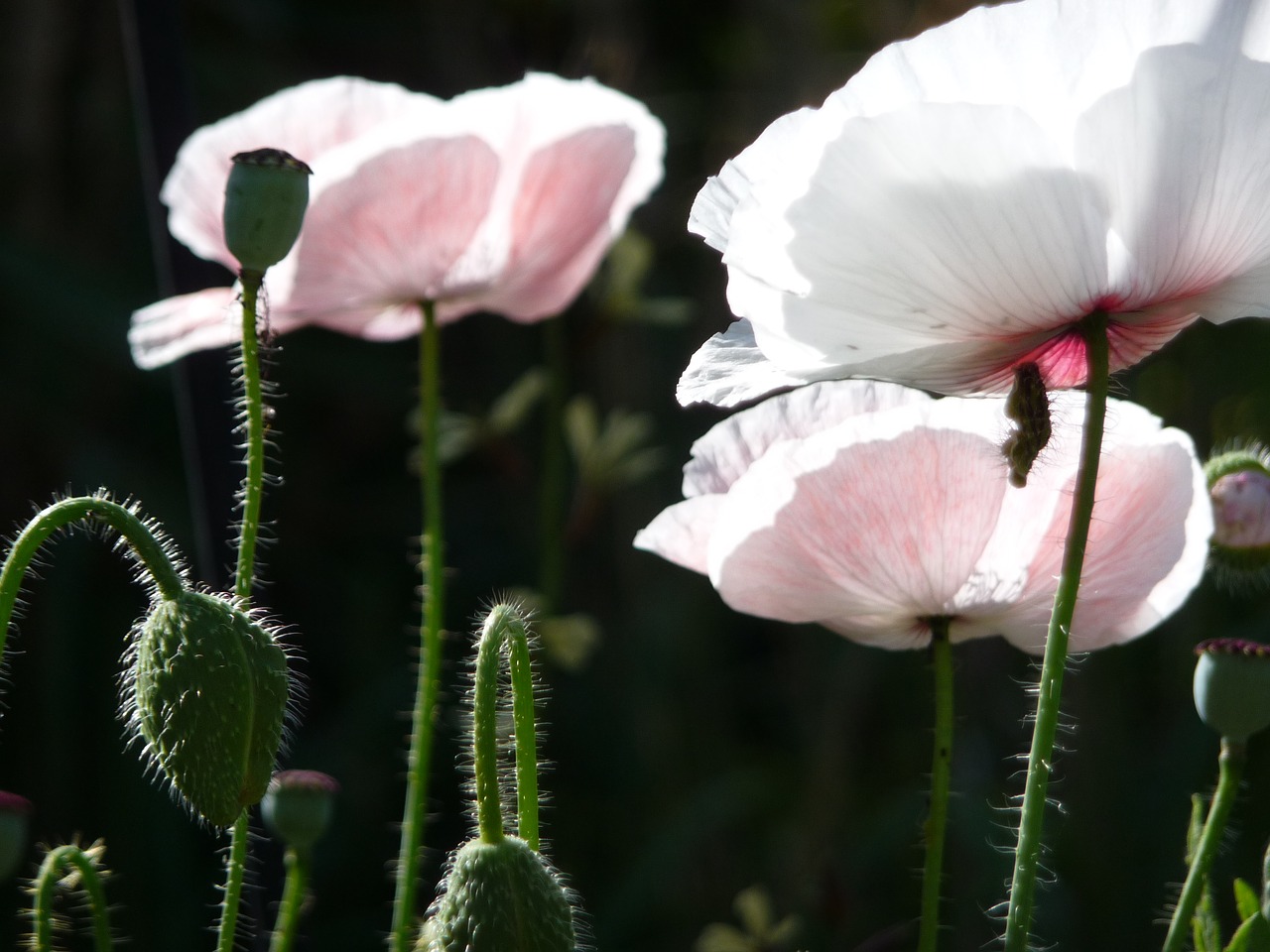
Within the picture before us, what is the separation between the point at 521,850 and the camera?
31 cm

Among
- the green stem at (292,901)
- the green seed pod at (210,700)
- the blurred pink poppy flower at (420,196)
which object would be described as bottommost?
the green stem at (292,901)

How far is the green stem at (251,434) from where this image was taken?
356 millimetres

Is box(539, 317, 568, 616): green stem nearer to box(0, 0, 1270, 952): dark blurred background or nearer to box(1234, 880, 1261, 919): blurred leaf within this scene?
box(0, 0, 1270, 952): dark blurred background

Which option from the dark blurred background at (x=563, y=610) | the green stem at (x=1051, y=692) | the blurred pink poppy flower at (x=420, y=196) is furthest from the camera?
the dark blurred background at (x=563, y=610)

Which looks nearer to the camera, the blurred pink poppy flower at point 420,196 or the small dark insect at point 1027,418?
the small dark insect at point 1027,418

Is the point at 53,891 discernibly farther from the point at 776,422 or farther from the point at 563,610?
the point at 563,610

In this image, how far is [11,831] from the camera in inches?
14.0

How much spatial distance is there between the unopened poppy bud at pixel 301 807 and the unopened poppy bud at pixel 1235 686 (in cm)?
22

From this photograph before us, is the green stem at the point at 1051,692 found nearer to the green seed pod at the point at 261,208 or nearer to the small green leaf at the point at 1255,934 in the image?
the small green leaf at the point at 1255,934

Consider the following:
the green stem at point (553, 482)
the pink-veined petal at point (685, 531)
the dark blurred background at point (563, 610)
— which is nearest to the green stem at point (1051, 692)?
the pink-veined petal at point (685, 531)

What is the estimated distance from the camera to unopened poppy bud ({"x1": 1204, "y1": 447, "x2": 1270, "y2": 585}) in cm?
40

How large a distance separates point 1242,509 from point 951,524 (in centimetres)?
8

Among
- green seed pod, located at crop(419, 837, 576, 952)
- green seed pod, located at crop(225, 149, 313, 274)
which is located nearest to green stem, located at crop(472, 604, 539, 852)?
green seed pod, located at crop(419, 837, 576, 952)

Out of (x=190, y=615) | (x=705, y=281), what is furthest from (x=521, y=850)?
(x=705, y=281)
